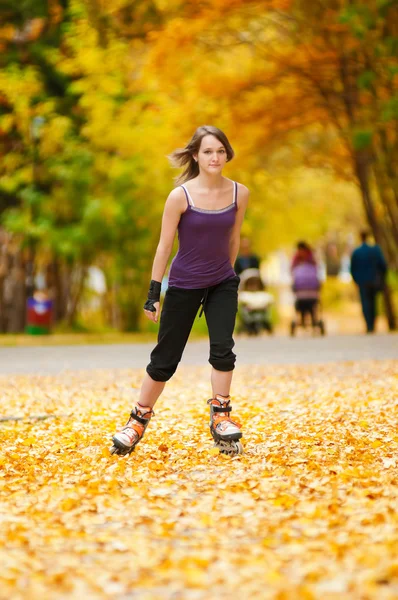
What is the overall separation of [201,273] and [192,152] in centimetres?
72

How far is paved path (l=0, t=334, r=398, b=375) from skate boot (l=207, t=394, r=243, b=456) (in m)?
6.70

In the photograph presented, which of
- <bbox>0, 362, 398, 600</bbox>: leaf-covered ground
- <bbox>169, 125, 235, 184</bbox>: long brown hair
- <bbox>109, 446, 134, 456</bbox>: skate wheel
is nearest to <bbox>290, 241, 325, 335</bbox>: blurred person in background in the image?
<bbox>0, 362, 398, 600</bbox>: leaf-covered ground

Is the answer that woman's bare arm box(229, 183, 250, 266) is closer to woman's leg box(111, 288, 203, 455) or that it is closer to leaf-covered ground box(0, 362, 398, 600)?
woman's leg box(111, 288, 203, 455)

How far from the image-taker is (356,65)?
19.8 metres

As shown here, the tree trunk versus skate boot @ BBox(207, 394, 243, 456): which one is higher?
the tree trunk

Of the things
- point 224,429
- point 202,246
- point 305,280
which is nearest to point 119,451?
point 224,429

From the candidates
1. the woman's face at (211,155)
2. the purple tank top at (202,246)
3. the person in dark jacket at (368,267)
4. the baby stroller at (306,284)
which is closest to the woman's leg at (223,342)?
the purple tank top at (202,246)

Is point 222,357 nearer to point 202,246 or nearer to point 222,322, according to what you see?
point 222,322

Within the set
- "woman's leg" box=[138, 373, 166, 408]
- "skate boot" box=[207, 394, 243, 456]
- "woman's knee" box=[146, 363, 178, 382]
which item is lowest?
"skate boot" box=[207, 394, 243, 456]

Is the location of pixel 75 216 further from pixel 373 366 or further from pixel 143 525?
pixel 143 525

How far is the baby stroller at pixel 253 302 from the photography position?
20.7 m

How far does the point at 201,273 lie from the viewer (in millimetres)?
6340

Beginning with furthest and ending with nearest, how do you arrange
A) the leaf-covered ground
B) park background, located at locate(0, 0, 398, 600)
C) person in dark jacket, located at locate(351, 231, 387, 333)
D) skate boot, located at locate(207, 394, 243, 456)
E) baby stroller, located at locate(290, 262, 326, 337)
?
baby stroller, located at locate(290, 262, 326, 337) → person in dark jacket, located at locate(351, 231, 387, 333) → skate boot, located at locate(207, 394, 243, 456) → park background, located at locate(0, 0, 398, 600) → the leaf-covered ground

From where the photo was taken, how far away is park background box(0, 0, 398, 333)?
18688 millimetres
